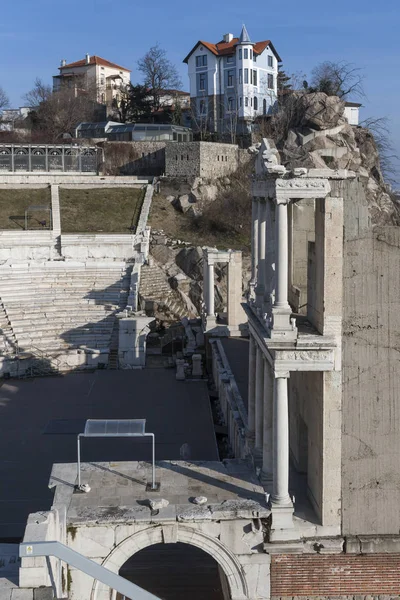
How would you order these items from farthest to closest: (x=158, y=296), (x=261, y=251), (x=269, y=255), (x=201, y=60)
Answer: (x=201, y=60)
(x=158, y=296)
(x=261, y=251)
(x=269, y=255)

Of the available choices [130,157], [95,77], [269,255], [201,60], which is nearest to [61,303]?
[269,255]

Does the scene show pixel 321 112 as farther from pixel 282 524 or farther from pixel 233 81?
pixel 282 524

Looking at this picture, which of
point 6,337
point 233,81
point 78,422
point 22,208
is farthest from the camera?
A: point 233,81

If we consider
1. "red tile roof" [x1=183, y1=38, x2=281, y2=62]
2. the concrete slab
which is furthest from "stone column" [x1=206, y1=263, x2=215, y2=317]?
"red tile roof" [x1=183, y1=38, x2=281, y2=62]

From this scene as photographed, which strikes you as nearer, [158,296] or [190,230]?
[158,296]

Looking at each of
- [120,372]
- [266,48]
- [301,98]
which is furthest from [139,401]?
[266,48]

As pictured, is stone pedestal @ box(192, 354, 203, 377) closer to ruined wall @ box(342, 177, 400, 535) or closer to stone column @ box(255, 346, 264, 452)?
stone column @ box(255, 346, 264, 452)

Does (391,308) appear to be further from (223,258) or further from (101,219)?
(101,219)
